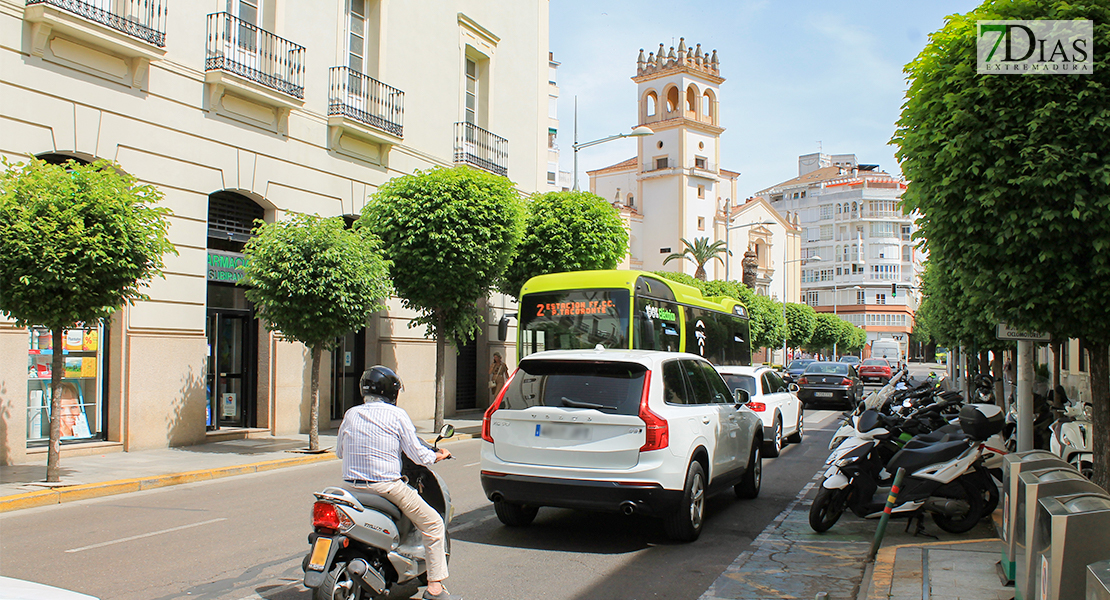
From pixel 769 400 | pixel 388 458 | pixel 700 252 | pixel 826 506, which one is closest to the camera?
pixel 388 458

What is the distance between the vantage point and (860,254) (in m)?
115

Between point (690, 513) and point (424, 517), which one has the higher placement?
point (424, 517)

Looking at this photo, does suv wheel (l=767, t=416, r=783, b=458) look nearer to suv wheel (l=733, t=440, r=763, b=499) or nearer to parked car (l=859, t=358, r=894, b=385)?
suv wheel (l=733, t=440, r=763, b=499)

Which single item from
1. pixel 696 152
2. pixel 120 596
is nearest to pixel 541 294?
pixel 120 596

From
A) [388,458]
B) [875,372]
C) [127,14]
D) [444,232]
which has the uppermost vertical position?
[127,14]

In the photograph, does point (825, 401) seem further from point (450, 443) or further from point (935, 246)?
point (935, 246)

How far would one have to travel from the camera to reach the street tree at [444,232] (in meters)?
17.4

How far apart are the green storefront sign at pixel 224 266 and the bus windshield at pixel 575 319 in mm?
5706

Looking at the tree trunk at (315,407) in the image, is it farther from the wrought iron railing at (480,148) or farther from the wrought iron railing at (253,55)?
the wrought iron railing at (480,148)

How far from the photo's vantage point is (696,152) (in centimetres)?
7894

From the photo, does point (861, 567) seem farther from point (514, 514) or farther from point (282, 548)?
point (282, 548)

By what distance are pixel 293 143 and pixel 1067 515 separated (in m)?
16.6

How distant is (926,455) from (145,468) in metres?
10.4

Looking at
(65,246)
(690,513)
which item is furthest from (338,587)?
(65,246)
